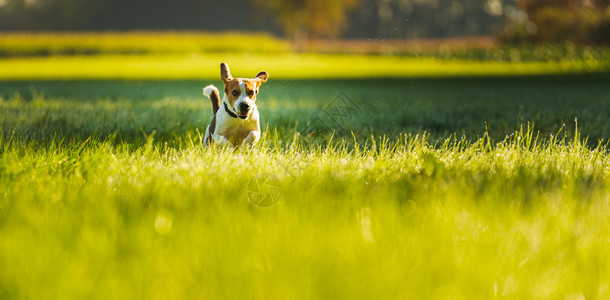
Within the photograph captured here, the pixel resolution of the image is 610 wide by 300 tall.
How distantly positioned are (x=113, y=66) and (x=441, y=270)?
20956mm

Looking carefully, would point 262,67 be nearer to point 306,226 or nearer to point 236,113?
point 236,113

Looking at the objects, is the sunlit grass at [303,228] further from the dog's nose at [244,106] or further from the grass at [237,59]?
the grass at [237,59]

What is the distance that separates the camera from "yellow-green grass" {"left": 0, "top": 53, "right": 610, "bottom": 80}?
56.5 feet

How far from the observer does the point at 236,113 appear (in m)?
2.99

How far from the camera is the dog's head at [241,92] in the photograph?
9.18 feet

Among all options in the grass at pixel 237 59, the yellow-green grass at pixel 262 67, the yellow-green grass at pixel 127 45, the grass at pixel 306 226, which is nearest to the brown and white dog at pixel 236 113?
the grass at pixel 306 226

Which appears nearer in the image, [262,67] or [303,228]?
[303,228]

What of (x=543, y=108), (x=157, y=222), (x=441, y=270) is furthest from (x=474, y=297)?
(x=543, y=108)

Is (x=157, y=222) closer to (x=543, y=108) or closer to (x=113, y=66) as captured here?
(x=543, y=108)

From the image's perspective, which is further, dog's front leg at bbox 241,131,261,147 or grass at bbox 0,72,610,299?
dog's front leg at bbox 241,131,261,147

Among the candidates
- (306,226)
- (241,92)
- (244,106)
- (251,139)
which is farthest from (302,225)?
(251,139)

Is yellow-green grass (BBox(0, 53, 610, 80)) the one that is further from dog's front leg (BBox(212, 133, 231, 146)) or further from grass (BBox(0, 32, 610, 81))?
dog's front leg (BBox(212, 133, 231, 146))

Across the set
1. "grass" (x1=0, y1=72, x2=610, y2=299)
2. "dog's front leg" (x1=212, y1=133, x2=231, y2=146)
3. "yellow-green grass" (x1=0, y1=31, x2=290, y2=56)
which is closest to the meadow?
"grass" (x1=0, y1=72, x2=610, y2=299)

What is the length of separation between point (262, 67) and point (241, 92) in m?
13.7
